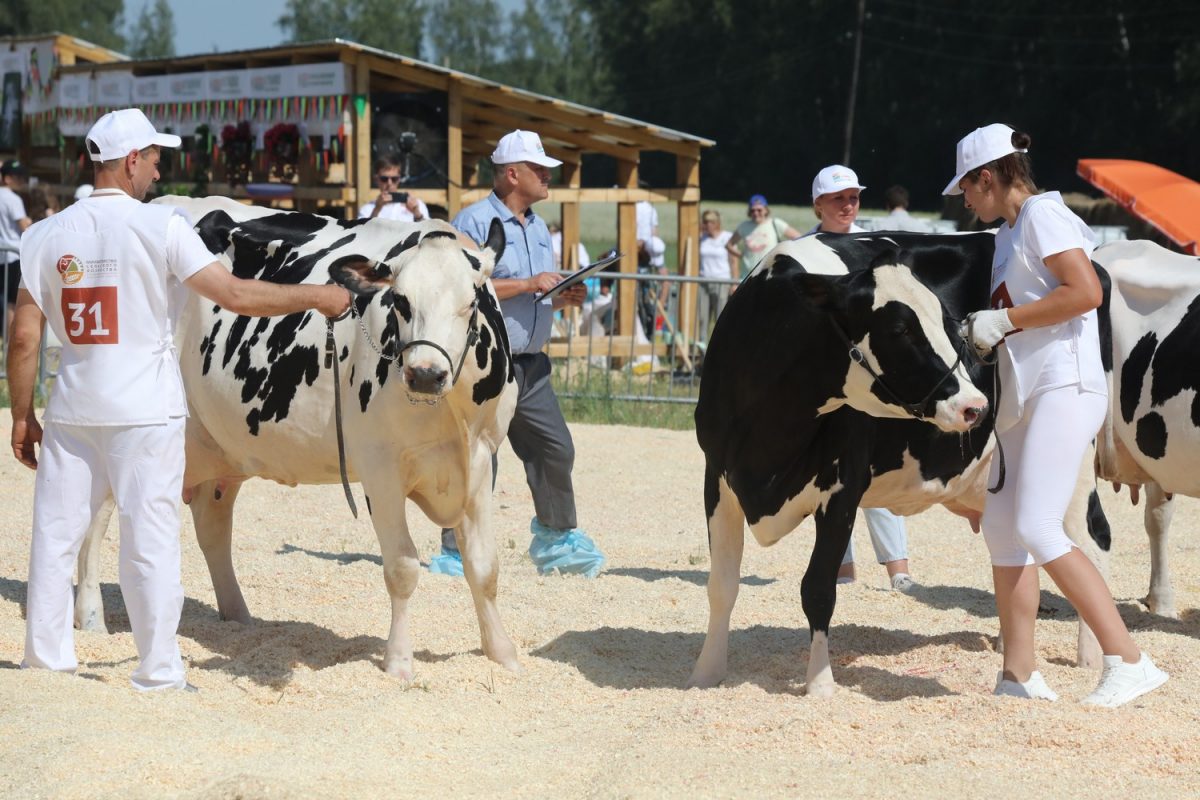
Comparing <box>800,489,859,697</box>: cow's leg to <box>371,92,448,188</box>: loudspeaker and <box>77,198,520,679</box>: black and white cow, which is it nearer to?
<box>77,198,520,679</box>: black and white cow

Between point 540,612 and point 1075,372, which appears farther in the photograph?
point 540,612

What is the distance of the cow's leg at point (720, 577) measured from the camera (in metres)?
5.95

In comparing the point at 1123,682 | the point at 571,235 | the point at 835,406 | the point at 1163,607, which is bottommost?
the point at 1163,607

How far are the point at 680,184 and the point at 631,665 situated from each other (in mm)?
13131

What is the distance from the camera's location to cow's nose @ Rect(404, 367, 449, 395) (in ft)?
17.4

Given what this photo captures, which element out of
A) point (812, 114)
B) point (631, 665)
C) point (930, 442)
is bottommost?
point (631, 665)

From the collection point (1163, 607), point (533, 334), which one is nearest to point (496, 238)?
point (533, 334)

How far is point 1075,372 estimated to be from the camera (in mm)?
5207

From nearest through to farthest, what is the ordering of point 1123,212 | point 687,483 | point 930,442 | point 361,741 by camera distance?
point 361,741 < point 930,442 < point 687,483 < point 1123,212

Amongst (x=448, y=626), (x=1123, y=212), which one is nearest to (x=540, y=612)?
(x=448, y=626)

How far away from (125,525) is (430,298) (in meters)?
1.32

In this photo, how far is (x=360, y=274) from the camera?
18.7 ft

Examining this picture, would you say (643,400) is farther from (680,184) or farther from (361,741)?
(361,741)

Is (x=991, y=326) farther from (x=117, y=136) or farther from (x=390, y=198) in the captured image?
(x=390, y=198)
